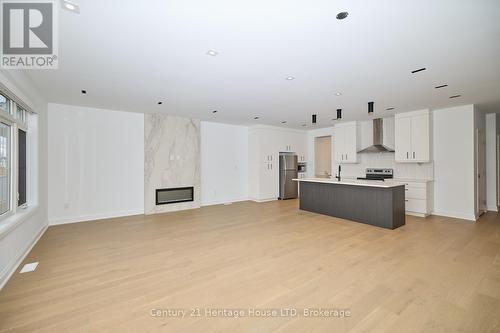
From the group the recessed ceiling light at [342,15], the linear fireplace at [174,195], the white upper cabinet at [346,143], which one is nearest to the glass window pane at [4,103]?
the linear fireplace at [174,195]

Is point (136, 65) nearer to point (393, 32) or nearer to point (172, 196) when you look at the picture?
point (393, 32)

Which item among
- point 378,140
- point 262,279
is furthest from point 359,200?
point 262,279

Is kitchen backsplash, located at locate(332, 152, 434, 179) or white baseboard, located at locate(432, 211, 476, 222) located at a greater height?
kitchen backsplash, located at locate(332, 152, 434, 179)

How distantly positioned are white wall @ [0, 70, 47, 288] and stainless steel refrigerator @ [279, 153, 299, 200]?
6492 millimetres

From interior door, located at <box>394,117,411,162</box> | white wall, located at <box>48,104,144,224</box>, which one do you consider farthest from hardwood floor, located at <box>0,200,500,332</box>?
interior door, located at <box>394,117,411,162</box>

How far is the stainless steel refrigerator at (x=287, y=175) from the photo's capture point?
8.23 meters

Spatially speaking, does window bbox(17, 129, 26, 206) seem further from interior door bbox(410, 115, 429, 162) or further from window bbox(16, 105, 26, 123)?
interior door bbox(410, 115, 429, 162)

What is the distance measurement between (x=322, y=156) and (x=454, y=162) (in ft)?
13.0

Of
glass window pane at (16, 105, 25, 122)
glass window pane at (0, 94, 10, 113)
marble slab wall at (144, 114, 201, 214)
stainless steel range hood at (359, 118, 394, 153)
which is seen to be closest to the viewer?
glass window pane at (0, 94, 10, 113)

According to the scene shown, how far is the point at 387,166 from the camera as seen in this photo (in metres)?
6.56

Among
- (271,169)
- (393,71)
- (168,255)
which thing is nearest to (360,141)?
(271,169)

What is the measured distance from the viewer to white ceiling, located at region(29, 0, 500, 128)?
6.28 feet

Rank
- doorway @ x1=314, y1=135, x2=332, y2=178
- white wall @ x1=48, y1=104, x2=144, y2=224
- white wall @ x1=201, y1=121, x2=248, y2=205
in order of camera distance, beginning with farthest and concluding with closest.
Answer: doorway @ x1=314, y1=135, x2=332, y2=178 < white wall @ x1=201, y1=121, x2=248, y2=205 < white wall @ x1=48, y1=104, x2=144, y2=224

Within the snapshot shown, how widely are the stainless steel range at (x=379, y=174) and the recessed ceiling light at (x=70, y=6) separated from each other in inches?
275
